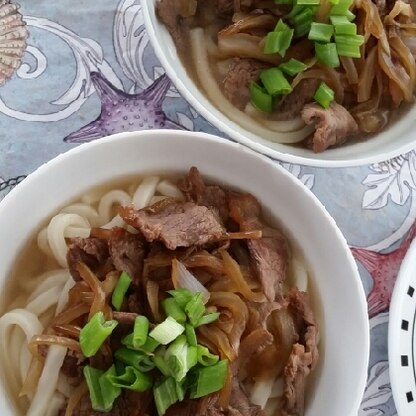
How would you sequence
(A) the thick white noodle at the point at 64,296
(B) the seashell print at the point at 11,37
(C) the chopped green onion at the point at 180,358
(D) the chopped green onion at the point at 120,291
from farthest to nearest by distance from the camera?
(B) the seashell print at the point at 11,37 < (A) the thick white noodle at the point at 64,296 < (D) the chopped green onion at the point at 120,291 < (C) the chopped green onion at the point at 180,358

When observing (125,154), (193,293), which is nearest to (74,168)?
(125,154)

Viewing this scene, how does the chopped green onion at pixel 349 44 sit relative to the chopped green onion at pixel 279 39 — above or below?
below

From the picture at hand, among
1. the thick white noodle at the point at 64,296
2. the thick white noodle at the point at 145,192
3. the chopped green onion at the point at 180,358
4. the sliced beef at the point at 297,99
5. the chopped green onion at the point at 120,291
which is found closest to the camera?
the chopped green onion at the point at 180,358

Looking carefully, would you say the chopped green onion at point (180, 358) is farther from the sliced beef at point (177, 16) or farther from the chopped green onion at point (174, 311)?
the sliced beef at point (177, 16)

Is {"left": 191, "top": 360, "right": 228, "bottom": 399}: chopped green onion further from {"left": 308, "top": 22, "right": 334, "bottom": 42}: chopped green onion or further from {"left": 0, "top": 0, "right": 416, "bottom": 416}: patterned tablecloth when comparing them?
{"left": 308, "top": 22, "right": 334, "bottom": 42}: chopped green onion

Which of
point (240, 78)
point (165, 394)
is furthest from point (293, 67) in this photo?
point (165, 394)

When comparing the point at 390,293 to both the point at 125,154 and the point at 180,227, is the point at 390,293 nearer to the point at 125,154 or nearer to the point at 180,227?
the point at 180,227

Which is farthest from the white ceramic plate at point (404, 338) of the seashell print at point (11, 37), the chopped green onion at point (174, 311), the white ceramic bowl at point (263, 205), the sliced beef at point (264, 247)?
the seashell print at point (11, 37)

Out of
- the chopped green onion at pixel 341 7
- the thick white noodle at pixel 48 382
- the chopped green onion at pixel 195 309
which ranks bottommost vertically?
the thick white noodle at pixel 48 382
